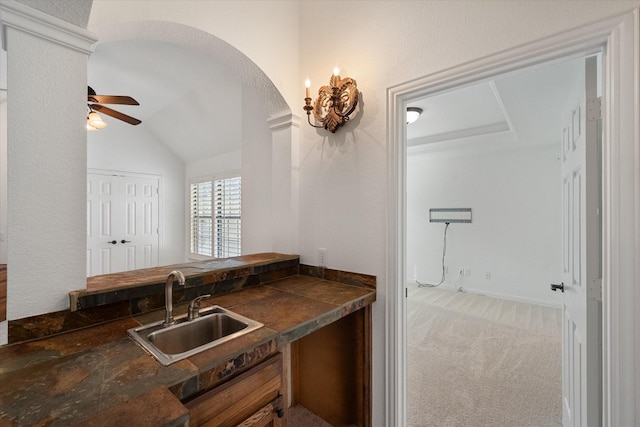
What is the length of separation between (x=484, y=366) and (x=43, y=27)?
139 inches

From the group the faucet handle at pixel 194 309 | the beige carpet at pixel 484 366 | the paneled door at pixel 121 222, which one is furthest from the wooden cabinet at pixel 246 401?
the paneled door at pixel 121 222

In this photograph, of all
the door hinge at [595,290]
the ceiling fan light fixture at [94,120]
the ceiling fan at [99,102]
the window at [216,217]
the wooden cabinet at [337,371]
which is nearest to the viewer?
the door hinge at [595,290]

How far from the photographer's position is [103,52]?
111 inches

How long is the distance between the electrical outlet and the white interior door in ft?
4.42

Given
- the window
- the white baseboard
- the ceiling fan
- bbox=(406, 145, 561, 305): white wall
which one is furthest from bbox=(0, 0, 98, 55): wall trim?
the white baseboard

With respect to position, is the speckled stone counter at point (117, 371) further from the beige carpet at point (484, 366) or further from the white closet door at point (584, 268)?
the beige carpet at point (484, 366)

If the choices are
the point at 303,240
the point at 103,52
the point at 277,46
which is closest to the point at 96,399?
the point at 303,240

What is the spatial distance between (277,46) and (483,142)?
345 cm

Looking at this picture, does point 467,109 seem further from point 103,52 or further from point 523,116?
point 103,52

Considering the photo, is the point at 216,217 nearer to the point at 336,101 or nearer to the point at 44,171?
the point at 336,101

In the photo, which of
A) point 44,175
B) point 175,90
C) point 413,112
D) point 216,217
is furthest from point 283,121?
point 216,217

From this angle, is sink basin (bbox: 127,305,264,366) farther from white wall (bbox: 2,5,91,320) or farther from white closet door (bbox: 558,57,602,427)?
A: white closet door (bbox: 558,57,602,427)

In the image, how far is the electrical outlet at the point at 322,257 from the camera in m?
1.98

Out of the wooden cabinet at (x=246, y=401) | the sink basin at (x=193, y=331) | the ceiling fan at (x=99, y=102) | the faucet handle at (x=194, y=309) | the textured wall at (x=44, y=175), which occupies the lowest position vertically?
the wooden cabinet at (x=246, y=401)
